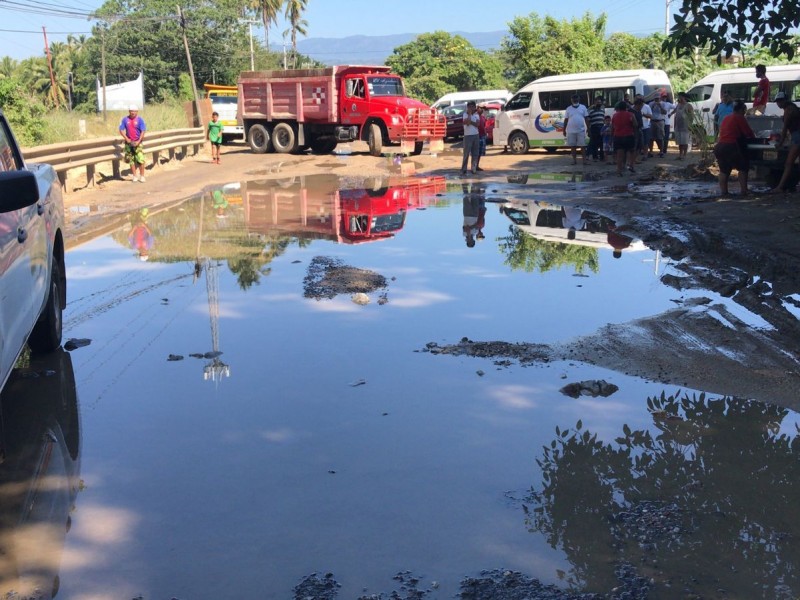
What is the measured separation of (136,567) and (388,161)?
23036 millimetres

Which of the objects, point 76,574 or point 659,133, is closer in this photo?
point 76,574

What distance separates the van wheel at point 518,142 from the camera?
90.8 feet

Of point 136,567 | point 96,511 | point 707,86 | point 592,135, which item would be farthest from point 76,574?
point 707,86

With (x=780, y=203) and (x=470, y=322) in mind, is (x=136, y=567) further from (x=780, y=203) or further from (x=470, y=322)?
(x=780, y=203)

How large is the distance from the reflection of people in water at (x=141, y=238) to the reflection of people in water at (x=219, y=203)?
1211 millimetres

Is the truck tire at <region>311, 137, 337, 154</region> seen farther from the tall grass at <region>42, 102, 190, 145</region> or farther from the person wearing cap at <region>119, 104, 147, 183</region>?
the person wearing cap at <region>119, 104, 147, 183</region>

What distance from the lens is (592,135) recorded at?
24172 mm

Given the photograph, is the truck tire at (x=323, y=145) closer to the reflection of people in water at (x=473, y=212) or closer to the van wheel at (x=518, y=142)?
the van wheel at (x=518, y=142)

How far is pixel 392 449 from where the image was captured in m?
4.95

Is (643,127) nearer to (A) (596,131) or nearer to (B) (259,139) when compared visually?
(A) (596,131)

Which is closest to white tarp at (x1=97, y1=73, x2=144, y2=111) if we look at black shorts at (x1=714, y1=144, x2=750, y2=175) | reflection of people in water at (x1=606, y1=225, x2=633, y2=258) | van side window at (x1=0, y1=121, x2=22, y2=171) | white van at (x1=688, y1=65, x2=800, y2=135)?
white van at (x1=688, y1=65, x2=800, y2=135)

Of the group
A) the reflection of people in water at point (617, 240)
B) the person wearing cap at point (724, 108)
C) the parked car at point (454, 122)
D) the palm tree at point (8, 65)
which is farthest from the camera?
the palm tree at point (8, 65)

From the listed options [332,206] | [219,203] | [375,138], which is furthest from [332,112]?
[332,206]

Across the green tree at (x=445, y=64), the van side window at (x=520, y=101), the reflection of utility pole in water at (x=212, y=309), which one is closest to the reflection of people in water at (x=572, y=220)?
the reflection of utility pole in water at (x=212, y=309)
